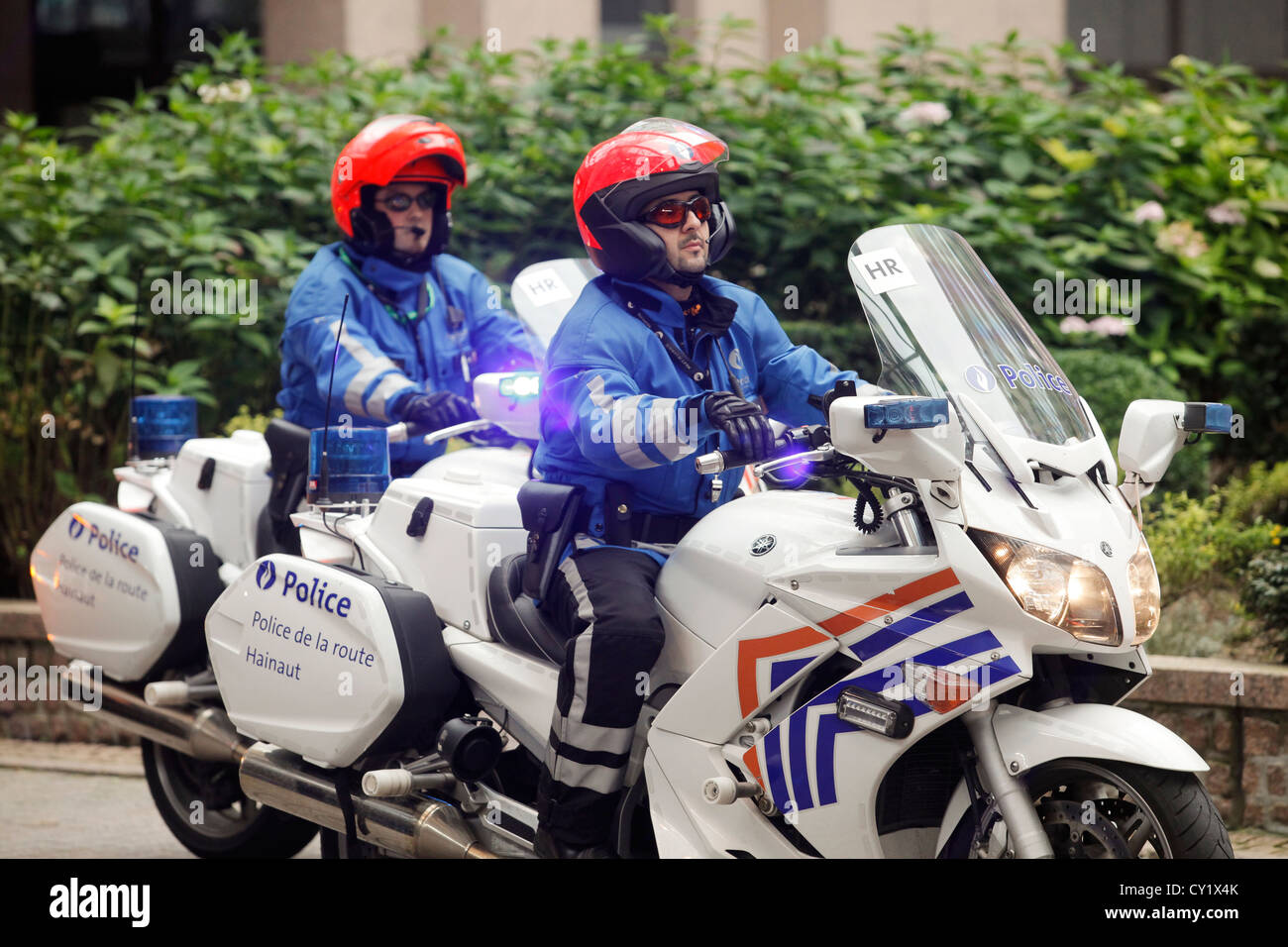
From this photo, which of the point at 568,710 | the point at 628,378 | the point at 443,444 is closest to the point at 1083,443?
the point at 628,378

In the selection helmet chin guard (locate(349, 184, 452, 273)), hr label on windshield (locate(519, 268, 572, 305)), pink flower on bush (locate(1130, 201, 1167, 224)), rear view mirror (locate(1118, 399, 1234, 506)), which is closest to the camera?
rear view mirror (locate(1118, 399, 1234, 506))

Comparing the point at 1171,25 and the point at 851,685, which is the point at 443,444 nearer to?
the point at 851,685

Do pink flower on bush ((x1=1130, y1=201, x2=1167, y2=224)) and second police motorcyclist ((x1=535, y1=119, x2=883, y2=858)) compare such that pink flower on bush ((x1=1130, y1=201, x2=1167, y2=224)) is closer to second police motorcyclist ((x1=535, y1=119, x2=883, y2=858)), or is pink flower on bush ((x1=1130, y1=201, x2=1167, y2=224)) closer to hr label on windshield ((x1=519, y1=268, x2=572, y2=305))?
hr label on windshield ((x1=519, y1=268, x2=572, y2=305))

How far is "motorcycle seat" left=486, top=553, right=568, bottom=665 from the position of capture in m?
3.86

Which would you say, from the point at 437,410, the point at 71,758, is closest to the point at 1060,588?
the point at 437,410

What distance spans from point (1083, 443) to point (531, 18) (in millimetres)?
9858

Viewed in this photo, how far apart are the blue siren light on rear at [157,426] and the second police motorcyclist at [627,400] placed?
2.08m

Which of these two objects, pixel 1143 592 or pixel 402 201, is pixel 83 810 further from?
pixel 1143 592

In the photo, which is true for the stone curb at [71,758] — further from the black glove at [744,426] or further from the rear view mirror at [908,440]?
the rear view mirror at [908,440]

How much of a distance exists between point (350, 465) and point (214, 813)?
138 centimetres

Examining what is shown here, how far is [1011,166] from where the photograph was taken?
26.5ft

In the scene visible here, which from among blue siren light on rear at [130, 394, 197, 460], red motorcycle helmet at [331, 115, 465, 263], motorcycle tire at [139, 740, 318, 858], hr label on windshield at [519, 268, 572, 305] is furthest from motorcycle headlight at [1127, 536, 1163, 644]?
blue siren light on rear at [130, 394, 197, 460]

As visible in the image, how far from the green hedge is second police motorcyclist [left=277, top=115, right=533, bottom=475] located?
2.43 metres

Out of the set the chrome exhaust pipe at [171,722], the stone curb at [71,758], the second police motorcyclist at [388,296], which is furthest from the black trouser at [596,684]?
the stone curb at [71,758]
